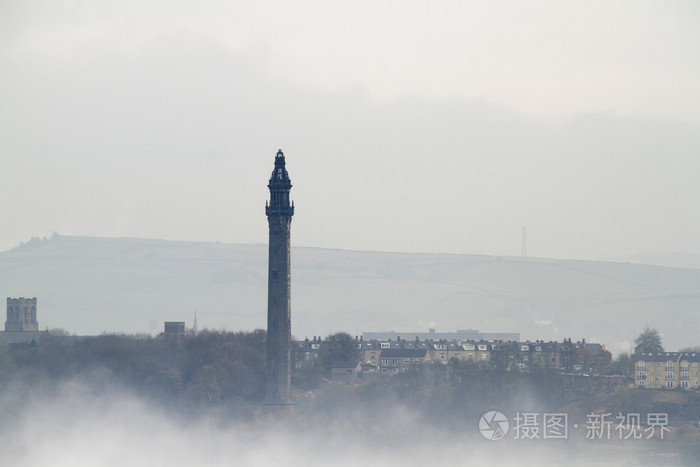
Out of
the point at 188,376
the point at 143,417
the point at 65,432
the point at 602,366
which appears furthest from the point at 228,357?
the point at 602,366

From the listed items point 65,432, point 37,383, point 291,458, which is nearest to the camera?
point 291,458

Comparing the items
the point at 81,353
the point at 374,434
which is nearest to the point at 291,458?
the point at 374,434

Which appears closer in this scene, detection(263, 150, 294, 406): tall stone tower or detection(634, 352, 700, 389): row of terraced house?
detection(263, 150, 294, 406): tall stone tower

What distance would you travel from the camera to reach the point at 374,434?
164125 millimetres

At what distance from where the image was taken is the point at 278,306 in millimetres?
166500

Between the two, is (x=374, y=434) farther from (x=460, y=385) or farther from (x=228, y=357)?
(x=228, y=357)

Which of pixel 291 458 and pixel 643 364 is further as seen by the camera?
pixel 643 364

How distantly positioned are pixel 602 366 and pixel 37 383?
245 feet

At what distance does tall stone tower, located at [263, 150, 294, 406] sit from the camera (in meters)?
167

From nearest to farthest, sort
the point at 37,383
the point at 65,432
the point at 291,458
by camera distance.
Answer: the point at 291,458 → the point at 65,432 → the point at 37,383

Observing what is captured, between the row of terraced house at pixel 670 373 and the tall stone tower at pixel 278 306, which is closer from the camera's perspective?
the tall stone tower at pixel 278 306

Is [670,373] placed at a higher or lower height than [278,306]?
lower

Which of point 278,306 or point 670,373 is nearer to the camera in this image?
point 278,306

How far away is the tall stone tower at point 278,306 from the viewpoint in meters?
167
